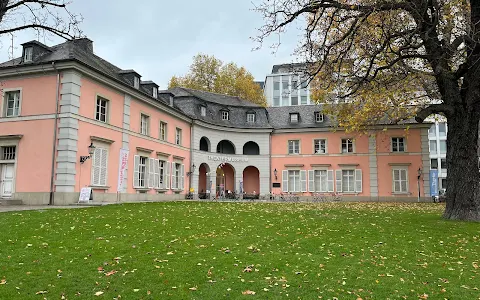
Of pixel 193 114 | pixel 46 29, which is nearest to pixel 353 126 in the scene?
pixel 193 114

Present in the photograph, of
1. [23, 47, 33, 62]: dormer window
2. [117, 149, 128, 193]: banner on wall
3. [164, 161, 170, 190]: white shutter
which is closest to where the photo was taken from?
[23, 47, 33, 62]: dormer window

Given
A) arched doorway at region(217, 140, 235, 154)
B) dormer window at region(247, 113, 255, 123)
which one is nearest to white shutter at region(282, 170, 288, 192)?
arched doorway at region(217, 140, 235, 154)

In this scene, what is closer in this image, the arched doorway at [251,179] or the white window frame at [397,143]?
the white window frame at [397,143]

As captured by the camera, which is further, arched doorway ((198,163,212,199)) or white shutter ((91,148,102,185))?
arched doorway ((198,163,212,199))

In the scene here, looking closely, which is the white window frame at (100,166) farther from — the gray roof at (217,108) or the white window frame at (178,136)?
the gray roof at (217,108)

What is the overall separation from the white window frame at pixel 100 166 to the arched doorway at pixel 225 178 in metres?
15.7

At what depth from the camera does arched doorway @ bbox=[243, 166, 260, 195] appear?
34.7m

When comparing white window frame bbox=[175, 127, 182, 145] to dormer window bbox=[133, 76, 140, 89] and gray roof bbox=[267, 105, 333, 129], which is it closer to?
dormer window bbox=[133, 76, 140, 89]

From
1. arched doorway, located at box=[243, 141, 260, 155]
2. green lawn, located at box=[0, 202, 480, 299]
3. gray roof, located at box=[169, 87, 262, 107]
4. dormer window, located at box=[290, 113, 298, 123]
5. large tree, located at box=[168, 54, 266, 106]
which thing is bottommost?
green lawn, located at box=[0, 202, 480, 299]

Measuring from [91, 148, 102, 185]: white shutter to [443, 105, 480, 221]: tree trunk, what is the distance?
15.1 metres

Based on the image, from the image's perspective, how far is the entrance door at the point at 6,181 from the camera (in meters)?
17.6

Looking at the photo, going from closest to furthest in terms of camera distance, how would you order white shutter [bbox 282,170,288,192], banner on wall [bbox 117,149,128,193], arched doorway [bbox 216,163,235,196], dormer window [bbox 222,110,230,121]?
banner on wall [bbox 117,149,128,193]
white shutter [bbox 282,170,288,192]
dormer window [bbox 222,110,230,121]
arched doorway [bbox 216,163,235,196]

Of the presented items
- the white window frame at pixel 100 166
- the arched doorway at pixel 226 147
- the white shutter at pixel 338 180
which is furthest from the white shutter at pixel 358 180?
the white window frame at pixel 100 166

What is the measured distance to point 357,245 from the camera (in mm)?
7410
